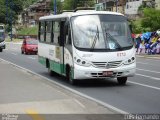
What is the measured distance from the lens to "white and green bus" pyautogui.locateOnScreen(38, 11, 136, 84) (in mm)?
17188

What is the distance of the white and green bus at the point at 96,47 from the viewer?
1719 cm

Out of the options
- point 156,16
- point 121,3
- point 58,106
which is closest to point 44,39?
point 58,106

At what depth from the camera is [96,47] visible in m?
17.4

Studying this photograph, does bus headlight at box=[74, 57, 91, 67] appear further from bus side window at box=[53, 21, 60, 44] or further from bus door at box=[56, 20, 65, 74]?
bus side window at box=[53, 21, 60, 44]

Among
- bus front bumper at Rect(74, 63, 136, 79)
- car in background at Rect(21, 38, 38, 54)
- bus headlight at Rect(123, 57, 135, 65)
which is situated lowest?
car in background at Rect(21, 38, 38, 54)

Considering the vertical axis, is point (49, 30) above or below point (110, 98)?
above

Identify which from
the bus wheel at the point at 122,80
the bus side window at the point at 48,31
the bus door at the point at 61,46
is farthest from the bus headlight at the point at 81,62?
the bus side window at the point at 48,31

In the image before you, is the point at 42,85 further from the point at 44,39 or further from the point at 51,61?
the point at 44,39

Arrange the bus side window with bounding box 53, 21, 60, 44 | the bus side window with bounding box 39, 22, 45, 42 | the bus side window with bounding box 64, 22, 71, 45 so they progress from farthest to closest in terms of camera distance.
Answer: the bus side window with bounding box 39, 22, 45, 42, the bus side window with bounding box 53, 21, 60, 44, the bus side window with bounding box 64, 22, 71, 45

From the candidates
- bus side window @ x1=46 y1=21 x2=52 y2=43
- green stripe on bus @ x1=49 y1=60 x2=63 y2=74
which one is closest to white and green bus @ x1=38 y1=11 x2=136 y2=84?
green stripe on bus @ x1=49 y1=60 x2=63 y2=74

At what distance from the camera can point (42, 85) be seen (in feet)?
59.1

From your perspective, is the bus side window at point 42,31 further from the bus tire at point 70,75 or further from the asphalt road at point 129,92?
the bus tire at point 70,75

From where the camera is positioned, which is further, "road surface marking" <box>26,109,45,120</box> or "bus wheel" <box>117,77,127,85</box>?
"bus wheel" <box>117,77,127,85</box>

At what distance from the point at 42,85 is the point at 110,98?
163 inches
